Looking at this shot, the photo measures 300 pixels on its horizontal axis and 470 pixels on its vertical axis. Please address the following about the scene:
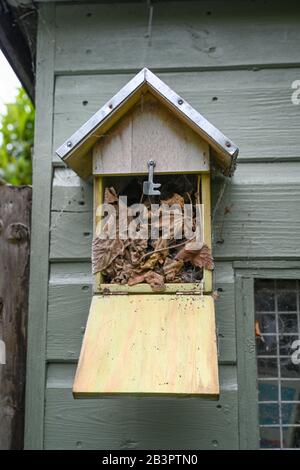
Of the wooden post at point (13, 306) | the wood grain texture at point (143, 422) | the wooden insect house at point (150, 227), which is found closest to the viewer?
the wooden insect house at point (150, 227)

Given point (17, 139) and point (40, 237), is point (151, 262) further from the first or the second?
point (17, 139)

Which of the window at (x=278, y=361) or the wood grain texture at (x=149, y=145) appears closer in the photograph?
the wood grain texture at (x=149, y=145)

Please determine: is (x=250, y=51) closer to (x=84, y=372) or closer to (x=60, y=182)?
(x=60, y=182)

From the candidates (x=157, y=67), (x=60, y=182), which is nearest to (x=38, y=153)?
(x=60, y=182)

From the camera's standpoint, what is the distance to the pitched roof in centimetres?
179

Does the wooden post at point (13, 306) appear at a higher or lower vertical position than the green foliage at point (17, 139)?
lower

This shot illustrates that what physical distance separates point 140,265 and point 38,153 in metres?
0.66

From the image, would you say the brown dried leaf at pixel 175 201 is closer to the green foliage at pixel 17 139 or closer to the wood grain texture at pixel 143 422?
the wood grain texture at pixel 143 422

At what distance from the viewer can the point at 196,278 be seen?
6.16 feet

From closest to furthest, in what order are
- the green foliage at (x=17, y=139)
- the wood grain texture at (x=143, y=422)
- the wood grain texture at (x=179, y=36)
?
the wood grain texture at (x=143, y=422) < the wood grain texture at (x=179, y=36) < the green foliage at (x=17, y=139)

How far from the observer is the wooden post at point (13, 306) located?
207 cm

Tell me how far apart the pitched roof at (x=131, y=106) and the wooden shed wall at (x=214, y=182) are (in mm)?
270

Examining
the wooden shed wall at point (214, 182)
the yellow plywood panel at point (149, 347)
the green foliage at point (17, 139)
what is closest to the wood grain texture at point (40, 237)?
the wooden shed wall at point (214, 182)

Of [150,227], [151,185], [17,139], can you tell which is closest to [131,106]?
[151,185]
